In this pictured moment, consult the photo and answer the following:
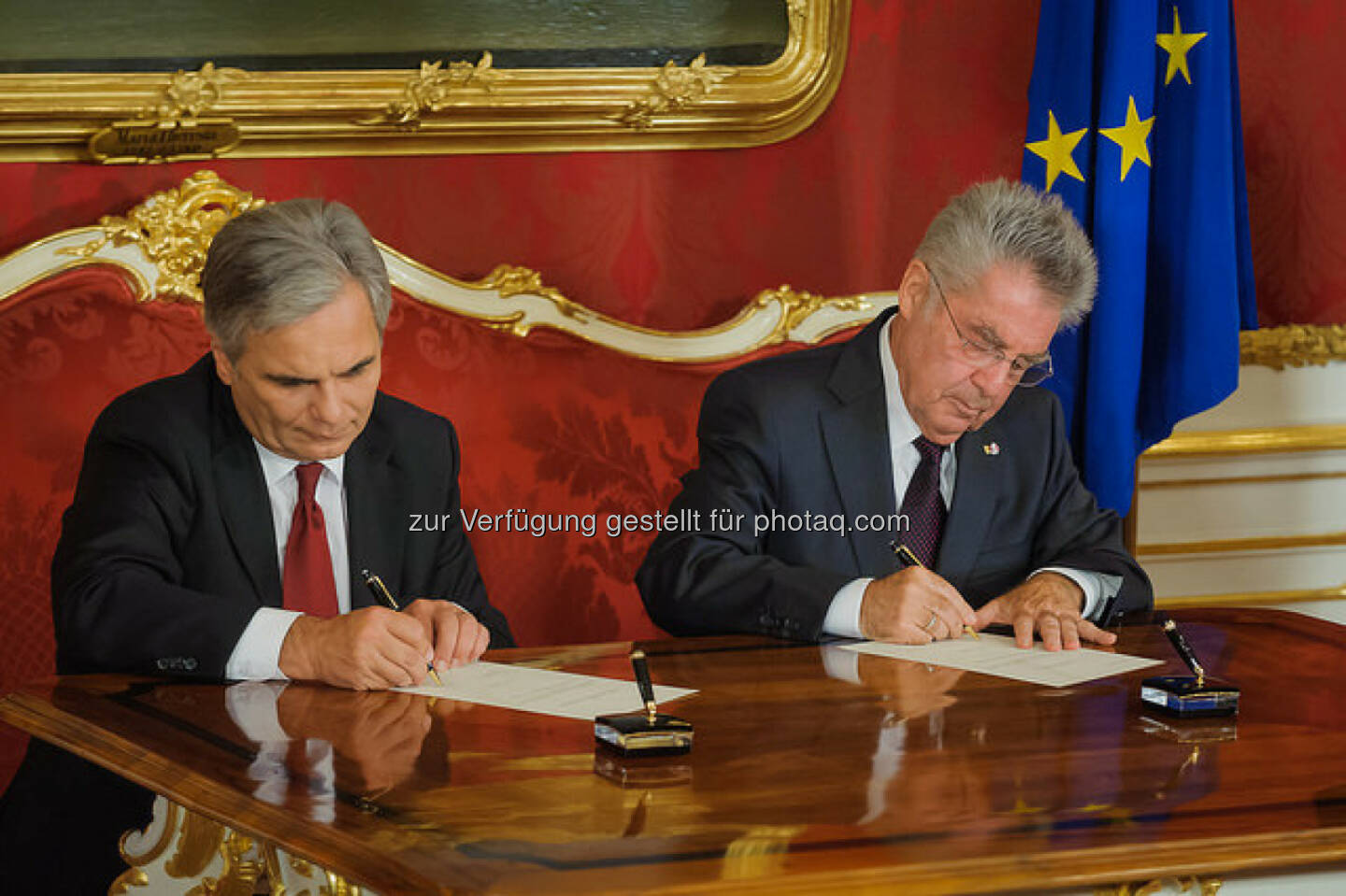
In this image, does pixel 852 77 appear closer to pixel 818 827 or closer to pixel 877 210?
pixel 877 210

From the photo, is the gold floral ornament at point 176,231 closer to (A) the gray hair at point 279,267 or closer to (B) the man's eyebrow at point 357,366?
(A) the gray hair at point 279,267

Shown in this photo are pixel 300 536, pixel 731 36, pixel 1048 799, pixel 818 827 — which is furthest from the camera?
pixel 731 36

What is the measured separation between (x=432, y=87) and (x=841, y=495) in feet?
4.44

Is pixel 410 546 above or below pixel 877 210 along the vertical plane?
below

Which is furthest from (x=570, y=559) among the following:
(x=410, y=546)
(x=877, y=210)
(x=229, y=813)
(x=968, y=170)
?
(x=229, y=813)

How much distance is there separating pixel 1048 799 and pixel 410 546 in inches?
Answer: 52.6

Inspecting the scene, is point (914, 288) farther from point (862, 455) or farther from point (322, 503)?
point (322, 503)

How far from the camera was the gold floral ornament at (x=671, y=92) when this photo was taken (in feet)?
12.0

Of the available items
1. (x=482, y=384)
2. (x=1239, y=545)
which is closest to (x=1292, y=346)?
(x=1239, y=545)

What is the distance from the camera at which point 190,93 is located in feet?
10.9

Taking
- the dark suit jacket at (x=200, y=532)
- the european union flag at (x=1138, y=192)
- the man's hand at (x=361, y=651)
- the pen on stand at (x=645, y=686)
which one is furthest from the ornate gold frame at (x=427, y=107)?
the pen on stand at (x=645, y=686)

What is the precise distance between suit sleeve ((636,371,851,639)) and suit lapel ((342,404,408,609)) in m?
0.42

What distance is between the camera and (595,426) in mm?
3412

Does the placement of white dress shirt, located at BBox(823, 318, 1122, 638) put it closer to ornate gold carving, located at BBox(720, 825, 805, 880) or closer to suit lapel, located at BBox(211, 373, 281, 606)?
suit lapel, located at BBox(211, 373, 281, 606)
